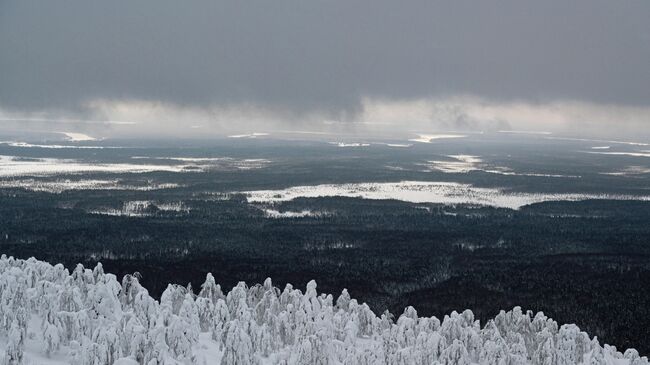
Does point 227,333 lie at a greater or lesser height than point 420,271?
greater

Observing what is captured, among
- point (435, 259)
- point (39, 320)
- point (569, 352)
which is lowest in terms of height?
point (435, 259)

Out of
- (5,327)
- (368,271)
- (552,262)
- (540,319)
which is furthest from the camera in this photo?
(552,262)

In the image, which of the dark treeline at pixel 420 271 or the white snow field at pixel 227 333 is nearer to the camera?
the white snow field at pixel 227 333

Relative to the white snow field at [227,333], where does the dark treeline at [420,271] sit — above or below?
below

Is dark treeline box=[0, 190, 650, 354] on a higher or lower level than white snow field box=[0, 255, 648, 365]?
lower

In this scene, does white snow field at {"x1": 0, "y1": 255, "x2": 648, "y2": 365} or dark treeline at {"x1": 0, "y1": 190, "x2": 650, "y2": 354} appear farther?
dark treeline at {"x1": 0, "y1": 190, "x2": 650, "y2": 354}

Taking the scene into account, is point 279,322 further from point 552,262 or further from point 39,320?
point 552,262

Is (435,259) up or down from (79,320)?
down

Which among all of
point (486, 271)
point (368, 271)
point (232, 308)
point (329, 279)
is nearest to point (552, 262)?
point (486, 271)
